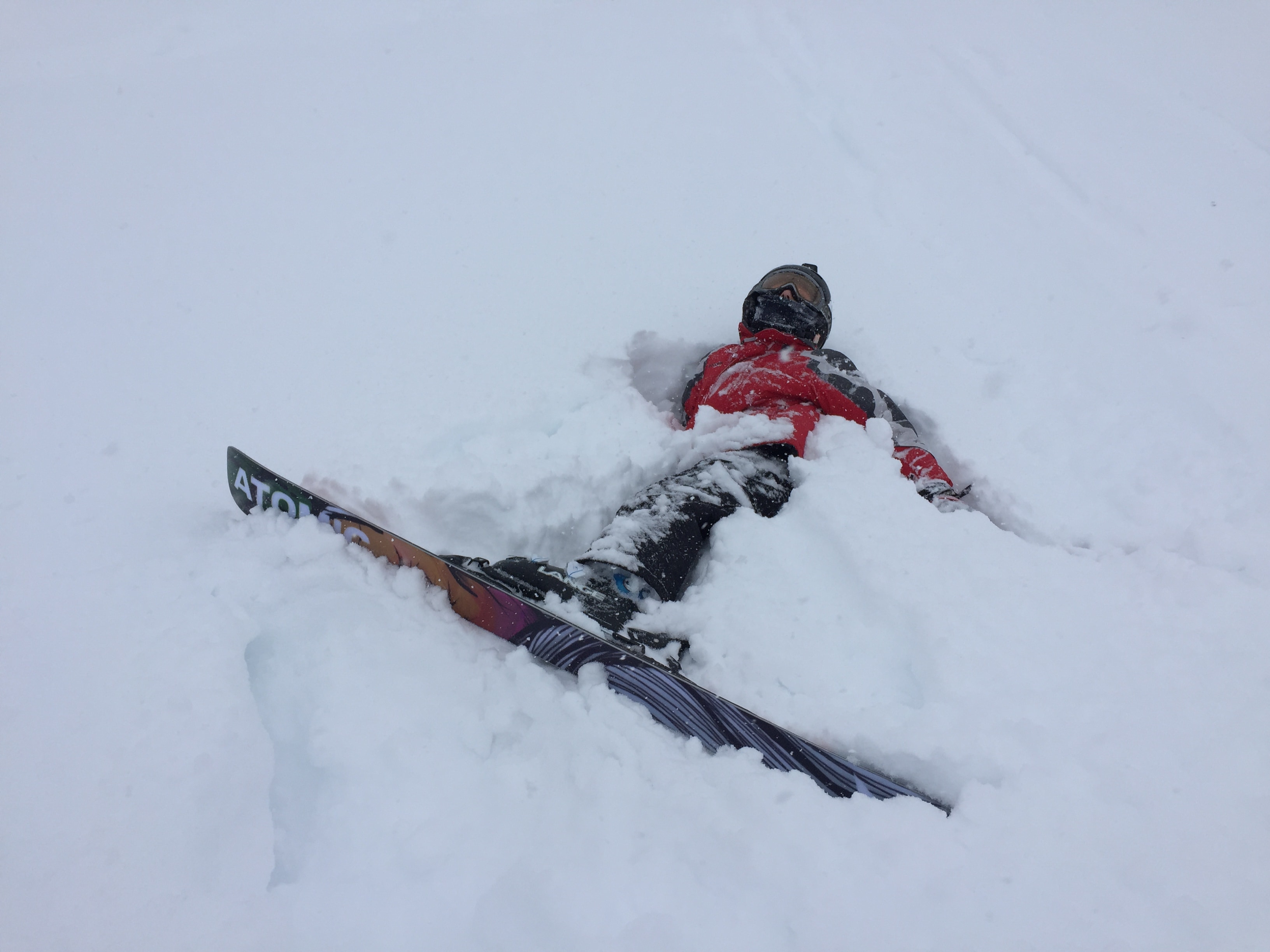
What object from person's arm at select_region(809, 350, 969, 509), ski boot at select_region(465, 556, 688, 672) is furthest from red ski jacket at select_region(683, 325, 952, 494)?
ski boot at select_region(465, 556, 688, 672)

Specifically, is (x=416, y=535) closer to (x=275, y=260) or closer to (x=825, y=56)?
(x=275, y=260)

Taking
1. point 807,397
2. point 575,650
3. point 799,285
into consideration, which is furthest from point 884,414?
point 575,650

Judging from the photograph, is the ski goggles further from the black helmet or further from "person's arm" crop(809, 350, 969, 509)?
"person's arm" crop(809, 350, 969, 509)

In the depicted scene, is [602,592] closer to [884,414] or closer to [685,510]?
[685,510]

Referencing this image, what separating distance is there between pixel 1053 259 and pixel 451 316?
3120mm

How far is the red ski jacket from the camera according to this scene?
2.54 metres

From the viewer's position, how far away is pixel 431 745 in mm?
1421

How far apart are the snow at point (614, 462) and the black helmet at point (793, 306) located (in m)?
0.29

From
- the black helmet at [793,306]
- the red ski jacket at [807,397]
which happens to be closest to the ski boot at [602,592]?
the red ski jacket at [807,397]

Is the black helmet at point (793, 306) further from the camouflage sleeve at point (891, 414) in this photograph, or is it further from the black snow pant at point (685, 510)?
the black snow pant at point (685, 510)

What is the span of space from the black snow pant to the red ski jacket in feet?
0.62

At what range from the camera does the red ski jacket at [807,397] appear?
254cm

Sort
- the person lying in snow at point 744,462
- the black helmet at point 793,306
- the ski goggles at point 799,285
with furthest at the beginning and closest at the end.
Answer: the ski goggles at point 799,285 → the black helmet at point 793,306 → the person lying in snow at point 744,462

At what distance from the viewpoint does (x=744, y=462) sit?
7.79 ft
